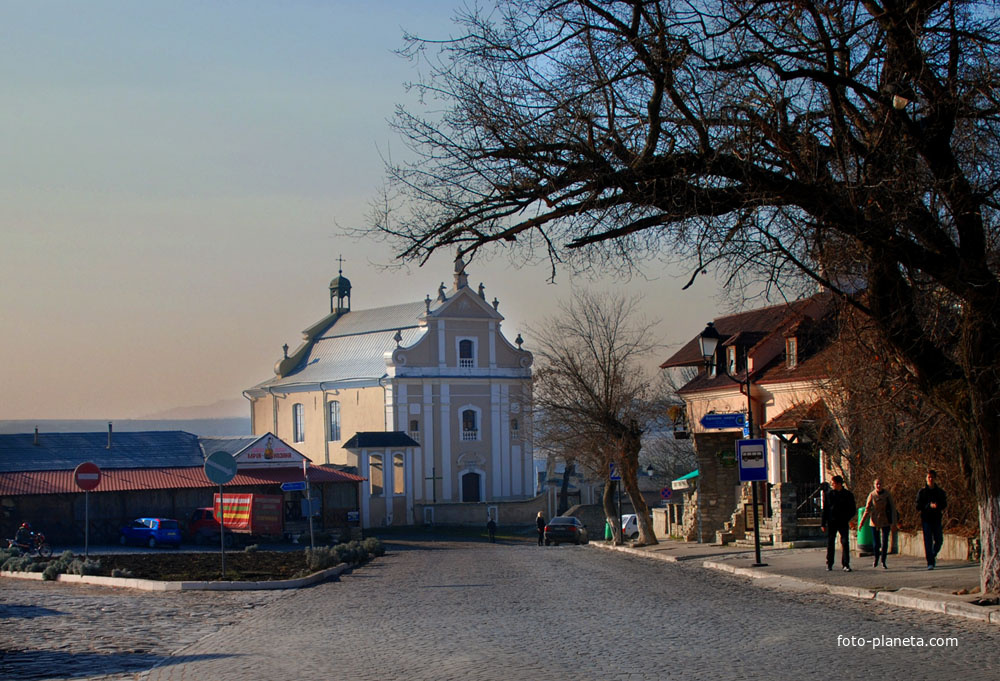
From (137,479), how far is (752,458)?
3410 centimetres

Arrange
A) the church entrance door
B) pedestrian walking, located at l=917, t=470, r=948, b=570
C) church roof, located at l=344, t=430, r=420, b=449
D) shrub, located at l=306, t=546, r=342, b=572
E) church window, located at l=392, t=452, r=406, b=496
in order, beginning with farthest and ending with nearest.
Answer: the church entrance door < church window, located at l=392, t=452, r=406, b=496 < church roof, located at l=344, t=430, r=420, b=449 < shrub, located at l=306, t=546, r=342, b=572 < pedestrian walking, located at l=917, t=470, r=948, b=570

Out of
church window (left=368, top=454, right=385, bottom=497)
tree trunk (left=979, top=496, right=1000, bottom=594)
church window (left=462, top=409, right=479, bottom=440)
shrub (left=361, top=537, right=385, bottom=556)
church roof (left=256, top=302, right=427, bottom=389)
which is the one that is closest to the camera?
tree trunk (left=979, top=496, right=1000, bottom=594)

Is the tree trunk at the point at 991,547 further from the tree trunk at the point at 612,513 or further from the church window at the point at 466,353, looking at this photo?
the church window at the point at 466,353

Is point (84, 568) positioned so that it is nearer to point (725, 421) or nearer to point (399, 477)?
point (725, 421)

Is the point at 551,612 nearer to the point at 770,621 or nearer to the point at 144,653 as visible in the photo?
the point at 770,621

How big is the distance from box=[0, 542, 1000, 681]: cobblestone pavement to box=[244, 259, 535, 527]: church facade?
52.8m

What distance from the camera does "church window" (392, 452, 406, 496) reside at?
71562 millimetres

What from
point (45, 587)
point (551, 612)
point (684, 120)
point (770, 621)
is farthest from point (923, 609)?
point (45, 587)

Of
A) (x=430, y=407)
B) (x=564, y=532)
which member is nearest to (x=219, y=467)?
(x=564, y=532)

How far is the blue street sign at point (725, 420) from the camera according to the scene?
29.4 m

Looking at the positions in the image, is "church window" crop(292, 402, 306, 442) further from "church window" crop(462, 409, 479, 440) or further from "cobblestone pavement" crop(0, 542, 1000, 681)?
"cobblestone pavement" crop(0, 542, 1000, 681)

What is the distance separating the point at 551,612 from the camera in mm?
15055

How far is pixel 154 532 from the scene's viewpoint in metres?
45.7

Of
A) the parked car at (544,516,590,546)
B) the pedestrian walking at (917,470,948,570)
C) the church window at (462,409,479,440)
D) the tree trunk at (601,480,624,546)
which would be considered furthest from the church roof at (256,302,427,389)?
the pedestrian walking at (917,470,948,570)
